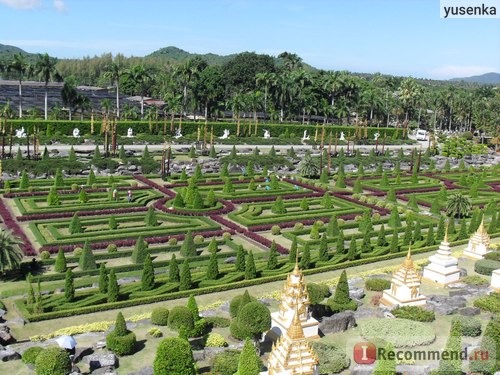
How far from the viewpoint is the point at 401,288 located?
31.5 m

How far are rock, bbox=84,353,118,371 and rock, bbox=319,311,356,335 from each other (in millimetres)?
10317

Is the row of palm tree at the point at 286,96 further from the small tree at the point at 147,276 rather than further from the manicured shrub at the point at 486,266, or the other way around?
the manicured shrub at the point at 486,266

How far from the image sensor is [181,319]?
1038 inches

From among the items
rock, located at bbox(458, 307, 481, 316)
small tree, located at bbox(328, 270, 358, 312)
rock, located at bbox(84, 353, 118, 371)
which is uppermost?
small tree, located at bbox(328, 270, 358, 312)

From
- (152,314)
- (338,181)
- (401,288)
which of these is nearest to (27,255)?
(152,314)

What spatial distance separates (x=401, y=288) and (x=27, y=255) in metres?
24.5

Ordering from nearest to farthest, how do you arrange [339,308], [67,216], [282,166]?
[339,308], [67,216], [282,166]

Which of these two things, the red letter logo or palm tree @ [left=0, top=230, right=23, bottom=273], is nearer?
the red letter logo

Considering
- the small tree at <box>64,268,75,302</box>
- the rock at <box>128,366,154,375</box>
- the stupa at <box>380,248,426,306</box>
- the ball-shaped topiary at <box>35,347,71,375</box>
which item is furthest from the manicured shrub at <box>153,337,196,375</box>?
the stupa at <box>380,248,426,306</box>

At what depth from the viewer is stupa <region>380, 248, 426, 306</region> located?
31438 millimetres

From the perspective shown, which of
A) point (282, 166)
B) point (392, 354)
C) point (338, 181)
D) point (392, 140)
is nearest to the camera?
point (392, 354)

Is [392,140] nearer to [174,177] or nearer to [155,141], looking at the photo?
[155,141]

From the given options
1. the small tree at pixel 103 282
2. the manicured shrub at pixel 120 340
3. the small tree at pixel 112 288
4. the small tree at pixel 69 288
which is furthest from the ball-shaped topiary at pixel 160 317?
the small tree at pixel 69 288

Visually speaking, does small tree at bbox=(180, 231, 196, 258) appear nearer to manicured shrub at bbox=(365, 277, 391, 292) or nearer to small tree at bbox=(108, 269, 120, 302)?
small tree at bbox=(108, 269, 120, 302)
